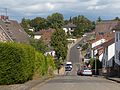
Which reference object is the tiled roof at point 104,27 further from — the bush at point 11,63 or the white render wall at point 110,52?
the bush at point 11,63

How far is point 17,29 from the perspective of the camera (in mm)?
94500

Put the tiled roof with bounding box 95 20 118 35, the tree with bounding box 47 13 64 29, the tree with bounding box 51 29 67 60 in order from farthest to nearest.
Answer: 1. the tree with bounding box 47 13 64 29
2. the tiled roof with bounding box 95 20 118 35
3. the tree with bounding box 51 29 67 60

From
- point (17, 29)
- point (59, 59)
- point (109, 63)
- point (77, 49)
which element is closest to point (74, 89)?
point (109, 63)

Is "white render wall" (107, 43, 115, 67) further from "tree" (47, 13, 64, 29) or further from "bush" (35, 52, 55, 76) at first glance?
"tree" (47, 13, 64, 29)

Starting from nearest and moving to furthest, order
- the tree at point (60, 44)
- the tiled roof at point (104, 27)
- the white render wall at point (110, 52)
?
the white render wall at point (110, 52), the tree at point (60, 44), the tiled roof at point (104, 27)

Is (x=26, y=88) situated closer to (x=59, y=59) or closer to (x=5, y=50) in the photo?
(x=5, y=50)

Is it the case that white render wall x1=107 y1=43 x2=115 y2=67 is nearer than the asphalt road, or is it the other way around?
the asphalt road

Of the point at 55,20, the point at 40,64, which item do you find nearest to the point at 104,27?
the point at 55,20

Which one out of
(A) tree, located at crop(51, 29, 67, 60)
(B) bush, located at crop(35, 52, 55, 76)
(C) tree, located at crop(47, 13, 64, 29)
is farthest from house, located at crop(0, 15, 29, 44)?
(C) tree, located at crop(47, 13, 64, 29)

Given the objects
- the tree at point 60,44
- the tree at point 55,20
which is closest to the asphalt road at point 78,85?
the tree at point 60,44

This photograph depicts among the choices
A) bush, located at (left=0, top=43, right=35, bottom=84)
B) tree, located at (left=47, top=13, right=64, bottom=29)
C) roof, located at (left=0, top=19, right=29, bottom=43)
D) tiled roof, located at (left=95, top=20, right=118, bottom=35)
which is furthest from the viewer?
tree, located at (left=47, top=13, right=64, bottom=29)

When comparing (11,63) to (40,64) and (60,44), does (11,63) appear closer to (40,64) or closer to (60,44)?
(40,64)

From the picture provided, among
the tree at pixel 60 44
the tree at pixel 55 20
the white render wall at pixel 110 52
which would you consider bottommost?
the white render wall at pixel 110 52

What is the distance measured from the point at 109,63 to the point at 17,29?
25337mm
